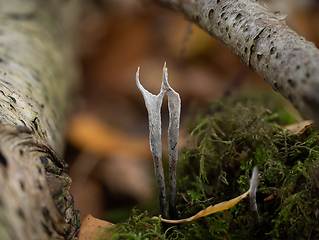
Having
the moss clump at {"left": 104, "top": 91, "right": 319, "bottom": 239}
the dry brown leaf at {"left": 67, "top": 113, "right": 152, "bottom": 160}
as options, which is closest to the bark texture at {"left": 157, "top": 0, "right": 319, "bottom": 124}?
the moss clump at {"left": 104, "top": 91, "right": 319, "bottom": 239}

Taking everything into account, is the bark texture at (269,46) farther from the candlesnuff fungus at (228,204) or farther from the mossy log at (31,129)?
the mossy log at (31,129)

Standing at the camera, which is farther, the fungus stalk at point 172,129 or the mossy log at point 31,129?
the fungus stalk at point 172,129

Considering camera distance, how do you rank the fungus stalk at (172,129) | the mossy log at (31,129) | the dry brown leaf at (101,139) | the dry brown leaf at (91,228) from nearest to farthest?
the mossy log at (31,129), the fungus stalk at (172,129), the dry brown leaf at (91,228), the dry brown leaf at (101,139)

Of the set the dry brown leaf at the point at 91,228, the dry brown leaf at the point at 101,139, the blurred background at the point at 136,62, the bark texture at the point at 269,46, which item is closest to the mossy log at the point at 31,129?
the dry brown leaf at the point at 91,228

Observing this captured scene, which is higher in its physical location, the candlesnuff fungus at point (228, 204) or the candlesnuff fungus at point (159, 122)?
the candlesnuff fungus at point (159, 122)

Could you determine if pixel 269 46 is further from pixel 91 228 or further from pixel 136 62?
pixel 136 62

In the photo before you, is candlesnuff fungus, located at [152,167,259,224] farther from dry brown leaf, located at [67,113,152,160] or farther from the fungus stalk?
dry brown leaf, located at [67,113,152,160]

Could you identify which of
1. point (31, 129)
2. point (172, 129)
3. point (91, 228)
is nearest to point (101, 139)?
point (31, 129)
